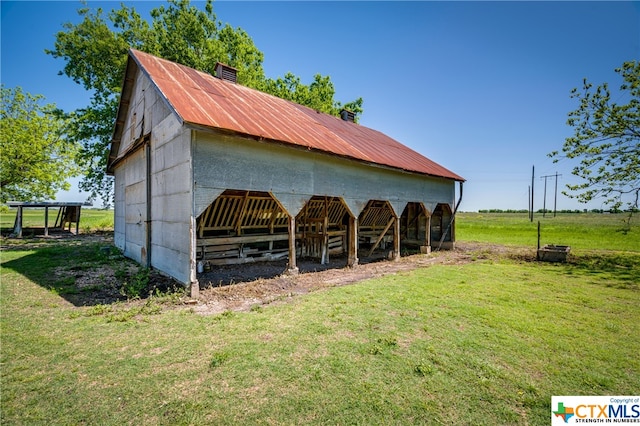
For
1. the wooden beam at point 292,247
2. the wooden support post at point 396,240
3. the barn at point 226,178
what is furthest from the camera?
the wooden support post at point 396,240

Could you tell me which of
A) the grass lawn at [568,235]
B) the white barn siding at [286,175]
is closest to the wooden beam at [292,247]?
the white barn siding at [286,175]

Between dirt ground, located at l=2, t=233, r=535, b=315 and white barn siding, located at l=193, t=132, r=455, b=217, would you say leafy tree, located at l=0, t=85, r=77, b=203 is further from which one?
white barn siding, located at l=193, t=132, r=455, b=217

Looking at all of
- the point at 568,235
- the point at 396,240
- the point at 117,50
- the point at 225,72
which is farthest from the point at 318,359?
the point at 568,235

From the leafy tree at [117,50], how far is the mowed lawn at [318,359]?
1876 centimetres

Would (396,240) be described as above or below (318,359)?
above

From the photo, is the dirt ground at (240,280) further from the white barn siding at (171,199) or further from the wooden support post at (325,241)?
the white barn siding at (171,199)

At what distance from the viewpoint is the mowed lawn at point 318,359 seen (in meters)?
3.23

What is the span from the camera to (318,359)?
4.29 metres

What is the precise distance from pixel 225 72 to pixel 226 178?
9177 millimetres

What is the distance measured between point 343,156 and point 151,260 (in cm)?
770

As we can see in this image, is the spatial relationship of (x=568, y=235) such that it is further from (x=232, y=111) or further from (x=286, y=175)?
(x=232, y=111)

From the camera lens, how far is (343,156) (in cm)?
1082

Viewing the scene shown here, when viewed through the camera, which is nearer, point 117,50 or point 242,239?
point 242,239

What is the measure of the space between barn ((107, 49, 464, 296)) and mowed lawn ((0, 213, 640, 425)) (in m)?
2.58
